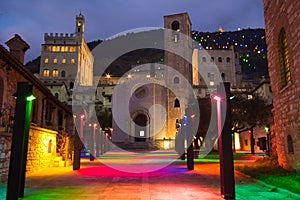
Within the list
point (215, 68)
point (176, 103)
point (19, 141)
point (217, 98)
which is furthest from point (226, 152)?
point (215, 68)

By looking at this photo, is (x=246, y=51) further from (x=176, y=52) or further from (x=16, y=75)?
(x=16, y=75)

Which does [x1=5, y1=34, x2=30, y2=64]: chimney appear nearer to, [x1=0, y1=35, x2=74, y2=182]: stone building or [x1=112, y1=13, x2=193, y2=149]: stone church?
[x1=0, y1=35, x2=74, y2=182]: stone building

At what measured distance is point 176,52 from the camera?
1861 inches

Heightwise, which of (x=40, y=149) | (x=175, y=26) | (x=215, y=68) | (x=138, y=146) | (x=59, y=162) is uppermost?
(x=175, y=26)

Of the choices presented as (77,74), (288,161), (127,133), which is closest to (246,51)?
(77,74)

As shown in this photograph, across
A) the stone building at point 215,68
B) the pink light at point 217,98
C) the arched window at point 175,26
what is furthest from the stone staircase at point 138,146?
the pink light at point 217,98

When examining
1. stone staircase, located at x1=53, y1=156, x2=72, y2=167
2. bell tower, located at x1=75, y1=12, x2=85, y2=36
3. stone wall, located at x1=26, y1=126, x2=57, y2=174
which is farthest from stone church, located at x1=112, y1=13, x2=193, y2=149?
bell tower, located at x1=75, y1=12, x2=85, y2=36

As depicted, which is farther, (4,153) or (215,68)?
(215,68)

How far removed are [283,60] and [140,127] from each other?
36841 millimetres

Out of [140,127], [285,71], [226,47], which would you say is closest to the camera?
[285,71]

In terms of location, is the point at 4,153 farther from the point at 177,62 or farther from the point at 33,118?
the point at 177,62

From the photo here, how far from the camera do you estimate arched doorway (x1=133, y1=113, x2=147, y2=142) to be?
45.9 metres

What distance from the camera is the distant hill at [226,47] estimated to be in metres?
102

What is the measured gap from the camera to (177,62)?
4725cm
